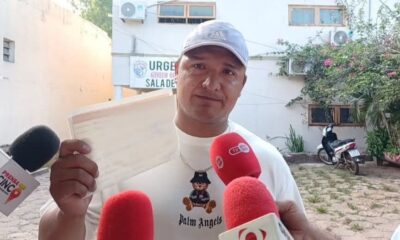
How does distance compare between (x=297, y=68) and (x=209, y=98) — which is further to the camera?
(x=297, y=68)

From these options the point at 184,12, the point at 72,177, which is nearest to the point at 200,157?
the point at 72,177

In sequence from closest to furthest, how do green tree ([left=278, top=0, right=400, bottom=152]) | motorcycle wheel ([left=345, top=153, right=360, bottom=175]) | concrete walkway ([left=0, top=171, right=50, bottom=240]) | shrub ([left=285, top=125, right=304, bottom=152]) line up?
concrete walkway ([left=0, top=171, right=50, bottom=240]) < green tree ([left=278, top=0, right=400, bottom=152]) < motorcycle wheel ([left=345, top=153, right=360, bottom=175]) < shrub ([left=285, top=125, right=304, bottom=152])

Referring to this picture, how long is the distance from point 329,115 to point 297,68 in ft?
4.50

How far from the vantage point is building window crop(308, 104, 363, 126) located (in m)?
10.0

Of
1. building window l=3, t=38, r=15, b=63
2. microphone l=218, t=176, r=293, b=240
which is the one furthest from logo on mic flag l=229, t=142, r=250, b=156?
building window l=3, t=38, r=15, b=63

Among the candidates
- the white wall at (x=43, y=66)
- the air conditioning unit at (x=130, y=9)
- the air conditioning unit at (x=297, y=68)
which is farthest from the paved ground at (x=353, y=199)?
the air conditioning unit at (x=130, y=9)

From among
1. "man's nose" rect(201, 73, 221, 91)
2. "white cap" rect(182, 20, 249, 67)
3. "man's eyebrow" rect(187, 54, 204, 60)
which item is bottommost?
"man's nose" rect(201, 73, 221, 91)

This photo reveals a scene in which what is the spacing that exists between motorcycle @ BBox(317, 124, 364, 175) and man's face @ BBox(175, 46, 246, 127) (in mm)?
7307

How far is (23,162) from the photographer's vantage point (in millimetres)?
851

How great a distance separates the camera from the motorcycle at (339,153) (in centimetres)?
797

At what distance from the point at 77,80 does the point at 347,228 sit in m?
8.28

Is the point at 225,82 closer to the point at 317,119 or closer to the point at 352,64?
the point at 352,64

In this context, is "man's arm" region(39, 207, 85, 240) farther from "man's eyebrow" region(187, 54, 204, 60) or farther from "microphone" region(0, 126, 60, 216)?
"man's eyebrow" region(187, 54, 204, 60)

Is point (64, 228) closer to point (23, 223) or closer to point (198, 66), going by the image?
point (198, 66)
